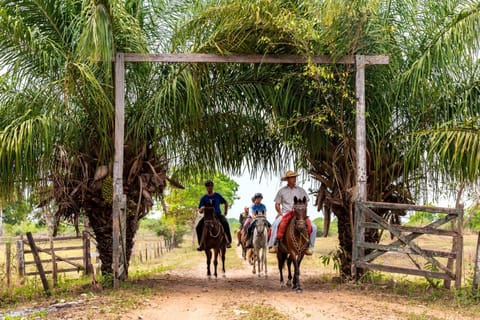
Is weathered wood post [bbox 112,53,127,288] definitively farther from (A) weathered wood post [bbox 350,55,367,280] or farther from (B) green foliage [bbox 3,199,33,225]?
(A) weathered wood post [bbox 350,55,367,280]

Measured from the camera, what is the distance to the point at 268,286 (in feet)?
41.7

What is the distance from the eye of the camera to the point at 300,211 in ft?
35.1

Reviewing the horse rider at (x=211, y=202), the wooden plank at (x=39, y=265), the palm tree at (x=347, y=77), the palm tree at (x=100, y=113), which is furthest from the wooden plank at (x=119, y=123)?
the horse rider at (x=211, y=202)

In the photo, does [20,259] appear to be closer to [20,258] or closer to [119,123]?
[20,258]

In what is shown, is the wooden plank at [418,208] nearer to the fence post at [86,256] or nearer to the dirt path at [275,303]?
the dirt path at [275,303]

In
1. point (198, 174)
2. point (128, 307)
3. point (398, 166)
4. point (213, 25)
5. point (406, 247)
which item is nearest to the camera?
point (128, 307)

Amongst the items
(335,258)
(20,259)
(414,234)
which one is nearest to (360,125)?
(414,234)

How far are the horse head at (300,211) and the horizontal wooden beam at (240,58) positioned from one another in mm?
2834

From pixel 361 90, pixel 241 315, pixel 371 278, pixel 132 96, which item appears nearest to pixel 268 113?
pixel 361 90

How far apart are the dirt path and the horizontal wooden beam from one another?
439 cm

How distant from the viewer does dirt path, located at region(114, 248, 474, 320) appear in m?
8.78

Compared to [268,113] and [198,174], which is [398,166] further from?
[198,174]

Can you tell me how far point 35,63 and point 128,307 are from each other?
5.61m

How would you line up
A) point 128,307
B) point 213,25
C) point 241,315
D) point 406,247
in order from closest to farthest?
1. point 241,315
2. point 128,307
3. point 406,247
4. point 213,25
